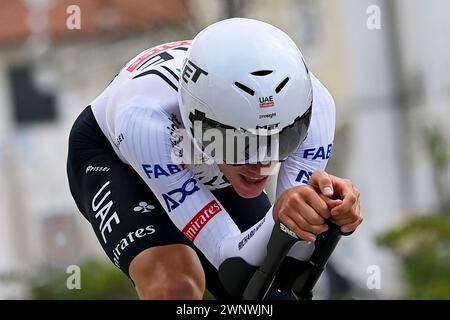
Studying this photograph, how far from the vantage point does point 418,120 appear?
2292 cm

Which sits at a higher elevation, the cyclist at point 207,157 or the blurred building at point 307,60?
the cyclist at point 207,157

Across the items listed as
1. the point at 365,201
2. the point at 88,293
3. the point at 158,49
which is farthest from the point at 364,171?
the point at 158,49

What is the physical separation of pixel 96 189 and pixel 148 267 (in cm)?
75

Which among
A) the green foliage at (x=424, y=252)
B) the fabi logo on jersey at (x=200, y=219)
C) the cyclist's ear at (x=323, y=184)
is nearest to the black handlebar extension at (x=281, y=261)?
the cyclist's ear at (x=323, y=184)

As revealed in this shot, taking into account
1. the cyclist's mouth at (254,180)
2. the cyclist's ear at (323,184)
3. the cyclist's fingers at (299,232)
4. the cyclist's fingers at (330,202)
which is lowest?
the cyclist's fingers at (299,232)

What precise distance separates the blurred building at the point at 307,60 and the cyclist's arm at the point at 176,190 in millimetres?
11610

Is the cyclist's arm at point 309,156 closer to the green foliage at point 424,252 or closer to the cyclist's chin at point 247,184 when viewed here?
the cyclist's chin at point 247,184

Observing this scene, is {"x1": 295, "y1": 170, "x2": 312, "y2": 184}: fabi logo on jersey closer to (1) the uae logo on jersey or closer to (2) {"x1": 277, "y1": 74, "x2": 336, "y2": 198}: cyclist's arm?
(2) {"x1": 277, "y1": 74, "x2": 336, "y2": 198}: cyclist's arm

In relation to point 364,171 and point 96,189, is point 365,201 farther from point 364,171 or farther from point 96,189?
point 96,189

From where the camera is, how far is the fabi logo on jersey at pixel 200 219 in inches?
243

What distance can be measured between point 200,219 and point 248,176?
302mm

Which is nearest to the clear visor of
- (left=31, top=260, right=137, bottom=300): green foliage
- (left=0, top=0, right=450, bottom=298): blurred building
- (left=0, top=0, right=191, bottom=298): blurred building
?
(left=31, top=260, right=137, bottom=300): green foliage

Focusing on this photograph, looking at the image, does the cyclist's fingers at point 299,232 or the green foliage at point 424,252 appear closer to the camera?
the cyclist's fingers at point 299,232

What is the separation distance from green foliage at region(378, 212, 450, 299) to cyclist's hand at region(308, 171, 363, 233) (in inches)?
225
